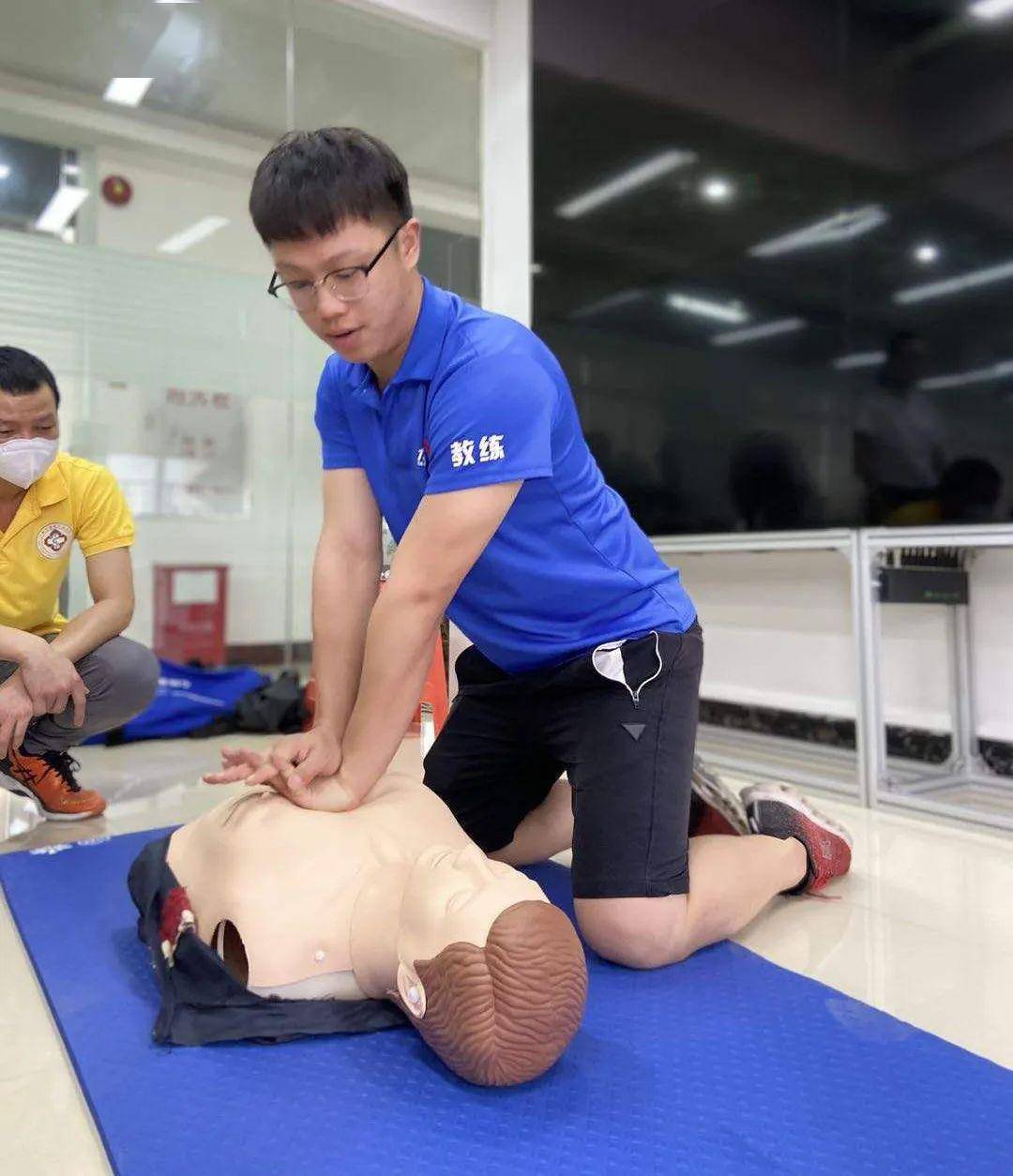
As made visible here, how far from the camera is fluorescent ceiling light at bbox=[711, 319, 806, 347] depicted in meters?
2.50

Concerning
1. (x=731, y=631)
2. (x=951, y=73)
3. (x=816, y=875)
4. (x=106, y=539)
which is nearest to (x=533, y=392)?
(x=816, y=875)

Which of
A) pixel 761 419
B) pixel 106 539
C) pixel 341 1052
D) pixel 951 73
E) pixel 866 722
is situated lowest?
pixel 341 1052

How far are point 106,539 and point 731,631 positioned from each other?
193cm

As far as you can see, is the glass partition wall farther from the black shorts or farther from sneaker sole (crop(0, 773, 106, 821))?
the black shorts

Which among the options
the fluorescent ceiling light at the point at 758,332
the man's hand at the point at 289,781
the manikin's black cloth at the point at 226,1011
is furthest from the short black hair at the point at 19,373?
the fluorescent ceiling light at the point at 758,332

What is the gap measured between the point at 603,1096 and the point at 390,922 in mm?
283

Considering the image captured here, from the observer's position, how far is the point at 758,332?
258 centimetres

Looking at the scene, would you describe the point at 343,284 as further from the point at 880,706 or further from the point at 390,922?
the point at 880,706

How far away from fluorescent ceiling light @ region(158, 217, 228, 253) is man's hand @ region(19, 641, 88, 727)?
2342 millimetres

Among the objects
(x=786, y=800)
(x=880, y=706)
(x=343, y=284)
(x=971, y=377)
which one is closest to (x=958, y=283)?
(x=971, y=377)

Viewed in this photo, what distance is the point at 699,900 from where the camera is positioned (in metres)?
1.25

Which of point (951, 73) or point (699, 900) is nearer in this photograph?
point (699, 900)

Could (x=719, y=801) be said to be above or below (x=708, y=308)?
below

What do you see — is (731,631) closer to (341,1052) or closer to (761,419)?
(761,419)
